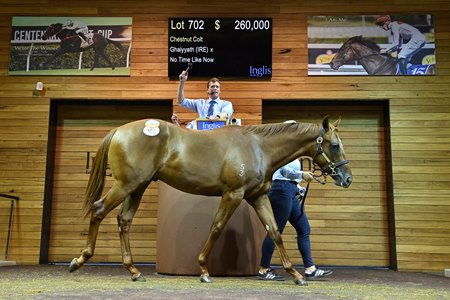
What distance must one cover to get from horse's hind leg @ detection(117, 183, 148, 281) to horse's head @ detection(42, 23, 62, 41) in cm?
369

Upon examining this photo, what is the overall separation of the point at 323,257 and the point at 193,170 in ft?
10.2

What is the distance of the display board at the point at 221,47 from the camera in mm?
6281

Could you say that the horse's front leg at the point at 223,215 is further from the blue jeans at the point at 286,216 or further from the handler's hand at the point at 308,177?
the handler's hand at the point at 308,177

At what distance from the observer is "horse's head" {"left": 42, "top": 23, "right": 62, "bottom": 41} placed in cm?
649

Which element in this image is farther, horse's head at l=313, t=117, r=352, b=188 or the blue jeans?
the blue jeans

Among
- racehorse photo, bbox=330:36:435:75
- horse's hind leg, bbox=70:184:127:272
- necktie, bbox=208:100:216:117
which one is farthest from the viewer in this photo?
racehorse photo, bbox=330:36:435:75

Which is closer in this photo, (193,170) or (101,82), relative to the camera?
(193,170)

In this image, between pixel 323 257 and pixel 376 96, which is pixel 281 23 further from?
pixel 323 257

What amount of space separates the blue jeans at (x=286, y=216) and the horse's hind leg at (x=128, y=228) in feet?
3.84

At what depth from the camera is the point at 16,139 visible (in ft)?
20.6

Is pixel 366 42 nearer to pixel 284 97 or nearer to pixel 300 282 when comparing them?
pixel 284 97

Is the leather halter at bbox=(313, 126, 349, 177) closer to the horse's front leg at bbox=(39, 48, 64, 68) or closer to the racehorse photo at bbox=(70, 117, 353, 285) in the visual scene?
the racehorse photo at bbox=(70, 117, 353, 285)

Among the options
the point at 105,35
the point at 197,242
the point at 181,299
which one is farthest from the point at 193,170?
the point at 105,35

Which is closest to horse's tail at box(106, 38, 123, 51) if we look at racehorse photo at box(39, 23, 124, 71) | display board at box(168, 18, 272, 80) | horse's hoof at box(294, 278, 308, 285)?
racehorse photo at box(39, 23, 124, 71)
